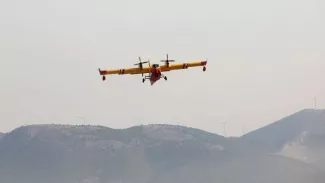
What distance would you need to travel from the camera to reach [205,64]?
157m

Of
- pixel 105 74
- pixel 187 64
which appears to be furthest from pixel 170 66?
pixel 105 74

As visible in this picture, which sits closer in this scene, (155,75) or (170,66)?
(155,75)

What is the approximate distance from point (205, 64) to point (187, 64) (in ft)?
17.6

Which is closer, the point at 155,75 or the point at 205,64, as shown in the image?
the point at 155,75

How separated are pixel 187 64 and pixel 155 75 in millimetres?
14274

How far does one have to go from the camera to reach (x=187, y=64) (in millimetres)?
156875

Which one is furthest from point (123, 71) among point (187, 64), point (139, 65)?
point (187, 64)

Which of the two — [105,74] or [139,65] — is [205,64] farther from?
[105,74]

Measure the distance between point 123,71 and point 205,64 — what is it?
24521mm

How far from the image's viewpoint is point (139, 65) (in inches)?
6063

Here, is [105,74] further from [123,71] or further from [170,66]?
[170,66]

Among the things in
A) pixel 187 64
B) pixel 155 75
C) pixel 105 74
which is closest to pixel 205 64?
pixel 187 64

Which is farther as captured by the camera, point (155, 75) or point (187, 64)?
point (187, 64)

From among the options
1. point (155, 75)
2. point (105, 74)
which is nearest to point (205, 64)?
point (155, 75)
